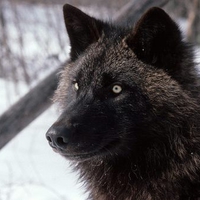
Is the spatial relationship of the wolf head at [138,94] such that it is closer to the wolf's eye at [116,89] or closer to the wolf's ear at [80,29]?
the wolf's eye at [116,89]

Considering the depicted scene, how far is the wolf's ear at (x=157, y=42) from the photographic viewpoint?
12.3ft

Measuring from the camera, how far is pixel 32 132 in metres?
8.34

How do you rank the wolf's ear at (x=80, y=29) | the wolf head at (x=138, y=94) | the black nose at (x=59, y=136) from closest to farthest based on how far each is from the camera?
the black nose at (x=59, y=136) < the wolf head at (x=138, y=94) < the wolf's ear at (x=80, y=29)

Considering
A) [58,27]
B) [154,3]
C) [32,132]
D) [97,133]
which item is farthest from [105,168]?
[58,27]

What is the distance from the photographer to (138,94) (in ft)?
12.4

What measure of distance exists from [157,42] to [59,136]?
1.00 metres

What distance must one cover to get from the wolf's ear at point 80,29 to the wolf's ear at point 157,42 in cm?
39

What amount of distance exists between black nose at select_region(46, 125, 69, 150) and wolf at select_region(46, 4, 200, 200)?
7 cm

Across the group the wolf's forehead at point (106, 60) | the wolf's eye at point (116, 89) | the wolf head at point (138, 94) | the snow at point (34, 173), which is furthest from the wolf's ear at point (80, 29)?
the snow at point (34, 173)

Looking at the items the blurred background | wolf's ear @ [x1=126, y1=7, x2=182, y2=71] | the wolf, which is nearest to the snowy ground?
the blurred background

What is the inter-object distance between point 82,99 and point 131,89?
36 cm

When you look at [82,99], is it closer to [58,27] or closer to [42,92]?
[42,92]

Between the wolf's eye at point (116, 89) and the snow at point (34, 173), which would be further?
the snow at point (34, 173)

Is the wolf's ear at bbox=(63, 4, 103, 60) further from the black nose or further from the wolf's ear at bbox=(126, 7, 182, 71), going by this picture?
the black nose
